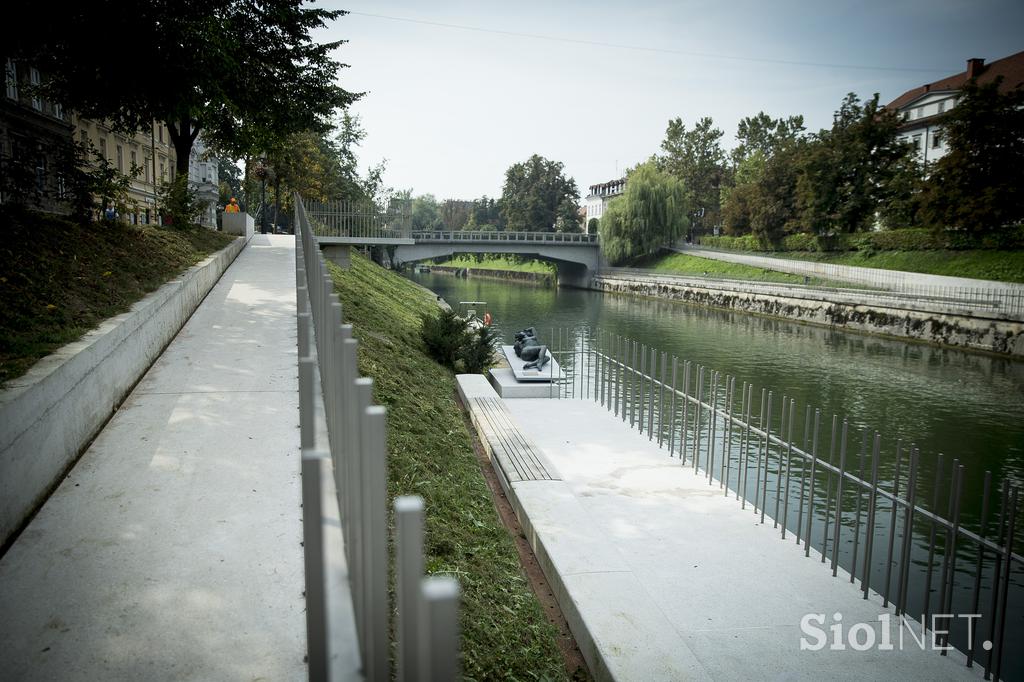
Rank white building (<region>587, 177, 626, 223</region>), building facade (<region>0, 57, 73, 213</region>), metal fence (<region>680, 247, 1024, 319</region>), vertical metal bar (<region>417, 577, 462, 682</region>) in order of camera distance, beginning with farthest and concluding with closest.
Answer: white building (<region>587, 177, 626, 223</region>) < metal fence (<region>680, 247, 1024, 319</region>) < building facade (<region>0, 57, 73, 213</region>) < vertical metal bar (<region>417, 577, 462, 682</region>)

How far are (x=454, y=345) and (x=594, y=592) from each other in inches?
536

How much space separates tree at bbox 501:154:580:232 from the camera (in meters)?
109

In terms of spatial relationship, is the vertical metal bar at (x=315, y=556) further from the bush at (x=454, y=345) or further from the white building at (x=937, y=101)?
the white building at (x=937, y=101)

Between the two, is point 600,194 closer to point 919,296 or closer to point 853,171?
point 853,171

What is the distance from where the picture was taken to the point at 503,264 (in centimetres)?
10694

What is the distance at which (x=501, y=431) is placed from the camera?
43.6 feet

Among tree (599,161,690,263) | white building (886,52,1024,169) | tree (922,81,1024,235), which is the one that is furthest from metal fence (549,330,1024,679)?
white building (886,52,1024,169)

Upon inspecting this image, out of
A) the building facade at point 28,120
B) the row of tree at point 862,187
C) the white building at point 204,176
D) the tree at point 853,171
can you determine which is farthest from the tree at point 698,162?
the building facade at point 28,120

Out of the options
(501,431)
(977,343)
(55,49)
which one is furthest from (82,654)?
(977,343)

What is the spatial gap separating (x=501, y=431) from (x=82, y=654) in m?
9.98

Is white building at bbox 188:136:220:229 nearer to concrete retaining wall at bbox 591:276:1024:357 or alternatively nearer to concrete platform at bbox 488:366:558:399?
concrete platform at bbox 488:366:558:399

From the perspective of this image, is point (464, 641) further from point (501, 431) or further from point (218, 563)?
point (501, 431)

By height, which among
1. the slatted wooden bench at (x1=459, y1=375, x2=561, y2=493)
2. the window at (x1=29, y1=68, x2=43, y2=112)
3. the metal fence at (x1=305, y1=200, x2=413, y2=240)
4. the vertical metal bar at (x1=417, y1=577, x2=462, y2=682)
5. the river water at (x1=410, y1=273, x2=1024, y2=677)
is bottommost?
the river water at (x1=410, y1=273, x2=1024, y2=677)

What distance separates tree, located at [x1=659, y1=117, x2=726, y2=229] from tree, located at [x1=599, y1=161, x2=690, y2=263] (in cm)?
2798
